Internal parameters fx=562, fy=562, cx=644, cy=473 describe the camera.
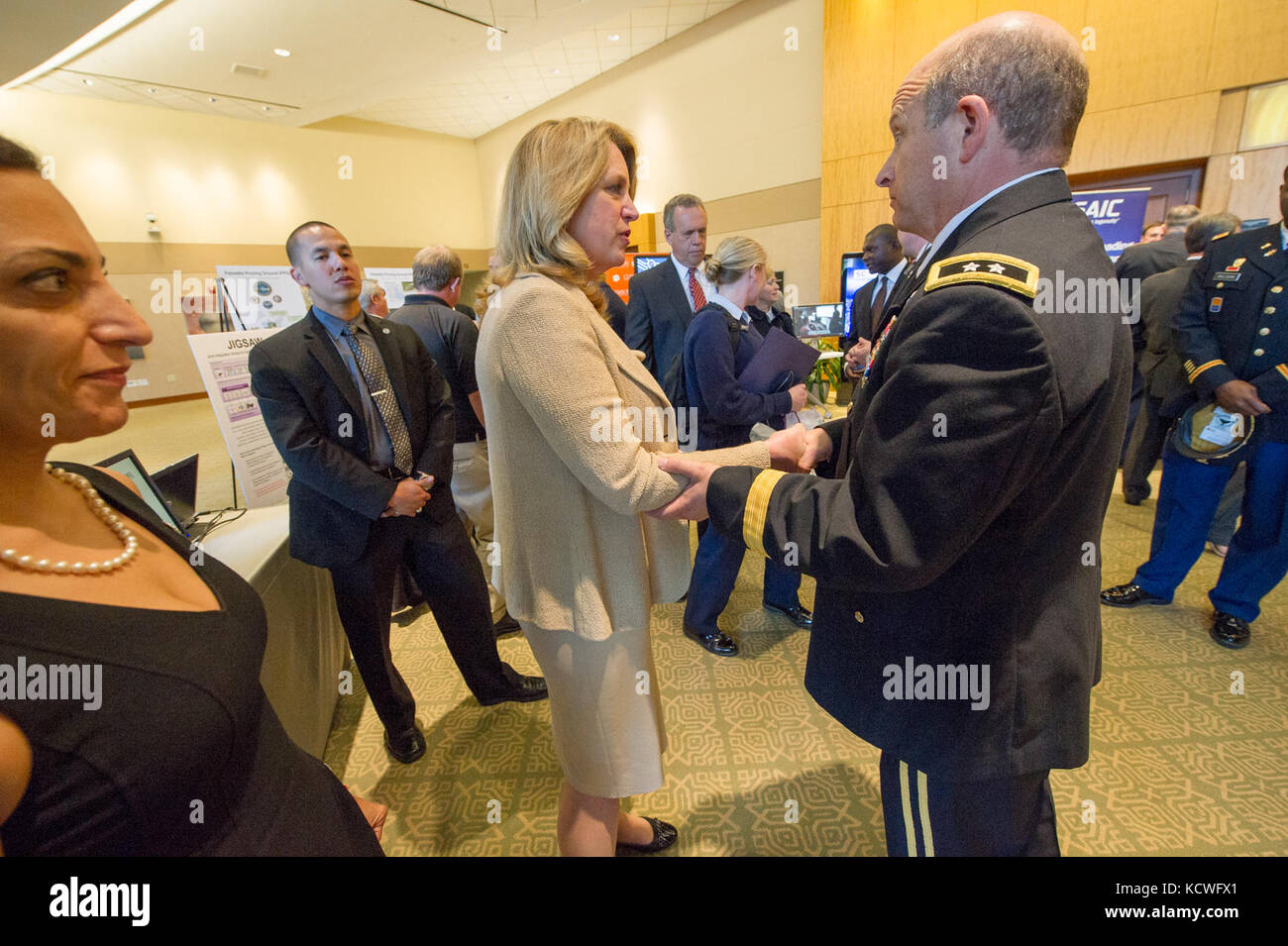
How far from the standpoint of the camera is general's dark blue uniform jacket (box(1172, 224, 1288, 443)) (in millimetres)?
2217

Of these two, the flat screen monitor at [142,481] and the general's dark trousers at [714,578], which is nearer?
the flat screen monitor at [142,481]

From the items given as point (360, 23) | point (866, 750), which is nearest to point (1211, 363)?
point (866, 750)

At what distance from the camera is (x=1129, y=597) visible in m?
2.71

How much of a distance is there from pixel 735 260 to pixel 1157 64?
5.86 metres

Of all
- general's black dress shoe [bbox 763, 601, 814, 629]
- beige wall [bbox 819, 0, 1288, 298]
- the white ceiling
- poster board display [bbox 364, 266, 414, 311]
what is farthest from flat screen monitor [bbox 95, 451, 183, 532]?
beige wall [bbox 819, 0, 1288, 298]

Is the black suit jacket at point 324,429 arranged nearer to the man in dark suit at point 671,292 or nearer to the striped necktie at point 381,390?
the striped necktie at point 381,390

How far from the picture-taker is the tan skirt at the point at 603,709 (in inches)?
45.8

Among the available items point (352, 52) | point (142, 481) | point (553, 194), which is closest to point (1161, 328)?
point (553, 194)

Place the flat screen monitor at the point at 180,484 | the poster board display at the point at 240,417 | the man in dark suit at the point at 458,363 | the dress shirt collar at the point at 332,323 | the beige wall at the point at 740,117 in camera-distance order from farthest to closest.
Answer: the beige wall at the point at 740,117 < the man in dark suit at the point at 458,363 < the poster board display at the point at 240,417 < the flat screen monitor at the point at 180,484 < the dress shirt collar at the point at 332,323

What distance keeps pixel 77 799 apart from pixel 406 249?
47.1ft

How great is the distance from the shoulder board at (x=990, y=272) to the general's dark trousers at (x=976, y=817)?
2.61 feet

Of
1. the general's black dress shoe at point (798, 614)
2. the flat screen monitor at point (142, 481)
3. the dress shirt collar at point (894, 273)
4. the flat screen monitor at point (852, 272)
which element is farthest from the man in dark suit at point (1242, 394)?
the flat screen monitor at point (852, 272)

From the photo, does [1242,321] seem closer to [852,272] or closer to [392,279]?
[852,272]

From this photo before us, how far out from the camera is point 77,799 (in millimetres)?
520
